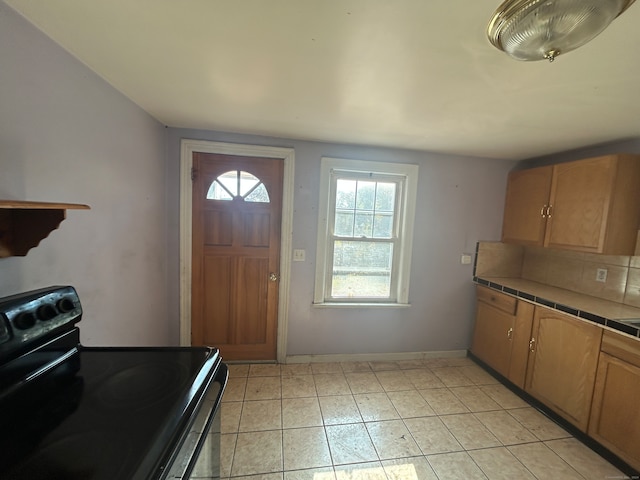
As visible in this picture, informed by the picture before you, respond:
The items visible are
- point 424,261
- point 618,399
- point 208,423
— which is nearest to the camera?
point 208,423

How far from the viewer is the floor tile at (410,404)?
2.04 meters

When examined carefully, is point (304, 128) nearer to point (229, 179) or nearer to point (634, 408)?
point (229, 179)

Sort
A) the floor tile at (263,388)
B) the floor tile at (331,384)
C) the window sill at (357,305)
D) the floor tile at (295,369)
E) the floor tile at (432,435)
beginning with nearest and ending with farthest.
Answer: the floor tile at (432,435) → the floor tile at (263,388) → the floor tile at (331,384) → the floor tile at (295,369) → the window sill at (357,305)

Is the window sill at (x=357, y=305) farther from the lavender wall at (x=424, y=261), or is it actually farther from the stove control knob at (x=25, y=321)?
the stove control knob at (x=25, y=321)

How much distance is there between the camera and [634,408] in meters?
1.55

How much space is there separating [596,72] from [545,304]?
5.43 feet

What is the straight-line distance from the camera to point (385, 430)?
186cm

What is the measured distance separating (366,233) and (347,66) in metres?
1.66

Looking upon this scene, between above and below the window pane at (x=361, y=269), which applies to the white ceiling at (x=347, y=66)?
above

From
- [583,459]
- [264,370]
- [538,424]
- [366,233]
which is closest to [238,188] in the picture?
[366,233]

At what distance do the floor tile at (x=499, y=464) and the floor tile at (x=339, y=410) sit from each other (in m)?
0.76

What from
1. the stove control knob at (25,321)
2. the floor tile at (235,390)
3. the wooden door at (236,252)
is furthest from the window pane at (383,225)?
the stove control knob at (25,321)

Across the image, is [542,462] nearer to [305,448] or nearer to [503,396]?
[503,396]

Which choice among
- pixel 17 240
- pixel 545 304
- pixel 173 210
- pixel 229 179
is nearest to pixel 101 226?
pixel 17 240
